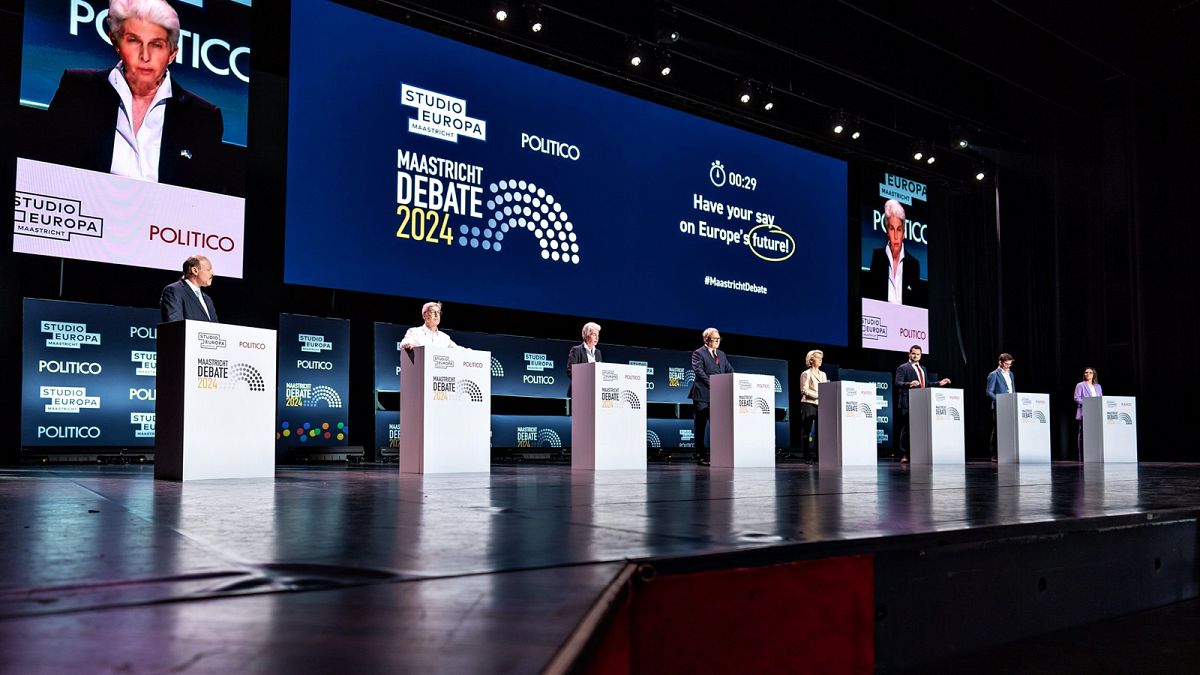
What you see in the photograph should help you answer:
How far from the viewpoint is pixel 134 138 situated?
836 cm

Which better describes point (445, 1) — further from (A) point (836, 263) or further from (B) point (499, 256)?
(A) point (836, 263)

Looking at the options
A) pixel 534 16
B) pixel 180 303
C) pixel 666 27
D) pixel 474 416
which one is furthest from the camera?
pixel 666 27

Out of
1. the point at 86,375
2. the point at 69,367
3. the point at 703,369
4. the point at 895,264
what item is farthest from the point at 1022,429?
the point at 69,367

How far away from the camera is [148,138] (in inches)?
333

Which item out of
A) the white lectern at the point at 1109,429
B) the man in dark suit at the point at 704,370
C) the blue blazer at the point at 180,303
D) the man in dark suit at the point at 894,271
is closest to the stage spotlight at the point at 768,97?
the man in dark suit at the point at 894,271

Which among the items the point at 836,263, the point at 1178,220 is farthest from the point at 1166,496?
the point at 1178,220

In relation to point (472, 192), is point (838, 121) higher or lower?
higher

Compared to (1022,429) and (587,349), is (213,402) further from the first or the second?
(1022,429)

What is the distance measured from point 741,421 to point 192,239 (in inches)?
219

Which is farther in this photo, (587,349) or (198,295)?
(587,349)

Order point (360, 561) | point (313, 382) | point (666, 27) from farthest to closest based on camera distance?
point (666, 27)
point (313, 382)
point (360, 561)

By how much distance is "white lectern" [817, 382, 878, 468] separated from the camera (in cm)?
947

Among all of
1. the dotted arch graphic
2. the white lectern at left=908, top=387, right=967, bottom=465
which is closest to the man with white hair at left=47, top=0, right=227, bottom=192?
the dotted arch graphic

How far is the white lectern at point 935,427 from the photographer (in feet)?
34.7
